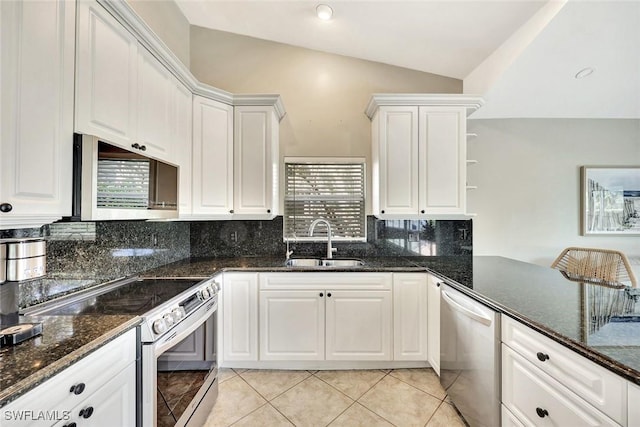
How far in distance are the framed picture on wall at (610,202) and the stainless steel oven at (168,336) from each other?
3.88 m

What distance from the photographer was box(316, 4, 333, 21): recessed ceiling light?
2.13 metres

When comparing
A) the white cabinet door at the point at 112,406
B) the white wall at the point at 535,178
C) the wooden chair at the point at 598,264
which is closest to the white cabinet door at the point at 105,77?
the white cabinet door at the point at 112,406

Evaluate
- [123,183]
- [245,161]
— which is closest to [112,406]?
[123,183]

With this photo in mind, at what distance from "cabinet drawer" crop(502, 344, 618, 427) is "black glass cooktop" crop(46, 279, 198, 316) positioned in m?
1.75

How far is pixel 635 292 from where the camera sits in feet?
4.71

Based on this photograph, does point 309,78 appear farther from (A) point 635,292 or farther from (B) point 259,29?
(A) point 635,292

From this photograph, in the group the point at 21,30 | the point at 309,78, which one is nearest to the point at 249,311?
the point at 21,30

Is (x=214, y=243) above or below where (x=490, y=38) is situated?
below

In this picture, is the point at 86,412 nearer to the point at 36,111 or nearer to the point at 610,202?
the point at 36,111

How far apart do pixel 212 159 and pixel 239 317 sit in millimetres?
1436

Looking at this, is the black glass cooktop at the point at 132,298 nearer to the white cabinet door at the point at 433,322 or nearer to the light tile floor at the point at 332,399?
the light tile floor at the point at 332,399

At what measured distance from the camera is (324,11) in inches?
85.0

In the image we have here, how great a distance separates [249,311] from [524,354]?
1826 mm

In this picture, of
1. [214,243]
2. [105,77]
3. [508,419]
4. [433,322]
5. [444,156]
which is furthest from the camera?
[214,243]
